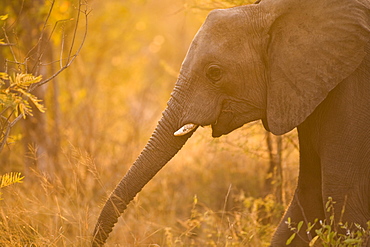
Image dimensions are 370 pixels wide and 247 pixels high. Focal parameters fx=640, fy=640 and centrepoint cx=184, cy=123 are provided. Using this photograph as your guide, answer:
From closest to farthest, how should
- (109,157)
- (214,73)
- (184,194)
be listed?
1. (214,73)
2. (184,194)
3. (109,157)

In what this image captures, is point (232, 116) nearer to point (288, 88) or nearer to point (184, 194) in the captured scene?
point (288, 88)

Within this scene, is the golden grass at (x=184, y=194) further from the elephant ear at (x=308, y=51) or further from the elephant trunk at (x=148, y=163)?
the elephant ear at (x=308, y=51)

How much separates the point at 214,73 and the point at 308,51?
2.06ft

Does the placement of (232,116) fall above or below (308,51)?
below

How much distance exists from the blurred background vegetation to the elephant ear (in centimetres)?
126

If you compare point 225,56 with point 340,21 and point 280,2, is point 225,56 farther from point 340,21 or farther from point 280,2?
point 340,21

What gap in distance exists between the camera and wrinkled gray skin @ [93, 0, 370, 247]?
159 inches

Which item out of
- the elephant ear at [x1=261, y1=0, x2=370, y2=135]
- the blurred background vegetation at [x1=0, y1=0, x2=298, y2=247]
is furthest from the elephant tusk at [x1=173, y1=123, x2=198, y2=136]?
the blurred background vegetation at [x1=0, y1=0, x2=298, y2=247]

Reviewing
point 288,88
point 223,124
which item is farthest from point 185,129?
point 288,88

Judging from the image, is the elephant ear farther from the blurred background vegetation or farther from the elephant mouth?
the blurred background vegetation

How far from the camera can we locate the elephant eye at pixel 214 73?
4.23 metres

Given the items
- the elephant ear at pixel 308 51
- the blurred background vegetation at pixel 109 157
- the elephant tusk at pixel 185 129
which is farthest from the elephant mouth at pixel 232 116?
the blurred background vegetation at pixel 109 157

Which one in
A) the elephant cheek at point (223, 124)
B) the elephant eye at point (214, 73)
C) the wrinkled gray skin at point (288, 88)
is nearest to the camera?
the wrinkled gray skin at point (288, 88)

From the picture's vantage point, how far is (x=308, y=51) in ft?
13.6
